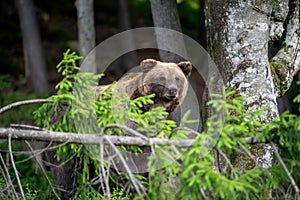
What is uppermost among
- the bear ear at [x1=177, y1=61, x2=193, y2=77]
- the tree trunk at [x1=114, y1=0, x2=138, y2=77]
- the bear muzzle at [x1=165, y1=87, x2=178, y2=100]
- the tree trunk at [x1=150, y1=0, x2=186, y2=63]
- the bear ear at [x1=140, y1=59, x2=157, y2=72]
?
the tree trunk at [x1=114, y1=0, x2=138, y2=77]

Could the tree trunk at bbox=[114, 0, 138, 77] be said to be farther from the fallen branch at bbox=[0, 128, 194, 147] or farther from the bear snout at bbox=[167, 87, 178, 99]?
the fallen branch at bbox=[0, 128, 194, 147]

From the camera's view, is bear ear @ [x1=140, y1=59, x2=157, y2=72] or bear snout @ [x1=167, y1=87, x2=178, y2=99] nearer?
bear snout @ [x1=167, y1=87, x2=178, y2=99]

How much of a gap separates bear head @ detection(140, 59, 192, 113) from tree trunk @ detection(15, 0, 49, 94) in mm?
7698

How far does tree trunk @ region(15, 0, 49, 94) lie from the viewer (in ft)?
46.8

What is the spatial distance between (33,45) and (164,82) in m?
8.23

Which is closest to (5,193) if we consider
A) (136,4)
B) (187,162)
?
(187,162)

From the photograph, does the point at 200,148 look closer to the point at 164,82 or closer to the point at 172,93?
the point at 172,93

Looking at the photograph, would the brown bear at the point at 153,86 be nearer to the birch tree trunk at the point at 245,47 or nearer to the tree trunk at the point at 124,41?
the birch tree trunk at the point at 245,47

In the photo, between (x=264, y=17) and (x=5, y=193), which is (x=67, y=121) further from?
(x=264, y=17)

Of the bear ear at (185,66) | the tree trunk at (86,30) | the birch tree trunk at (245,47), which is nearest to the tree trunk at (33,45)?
the tree trunk at (86,30)

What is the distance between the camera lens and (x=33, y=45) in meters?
14.4

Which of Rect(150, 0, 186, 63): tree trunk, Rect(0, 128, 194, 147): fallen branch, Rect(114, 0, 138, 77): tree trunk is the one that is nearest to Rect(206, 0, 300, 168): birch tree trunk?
Rect(150, 0, 186, 63): tree trunk

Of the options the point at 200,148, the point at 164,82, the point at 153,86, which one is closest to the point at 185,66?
the point at 164,82

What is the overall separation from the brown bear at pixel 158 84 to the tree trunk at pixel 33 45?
7673 mm
